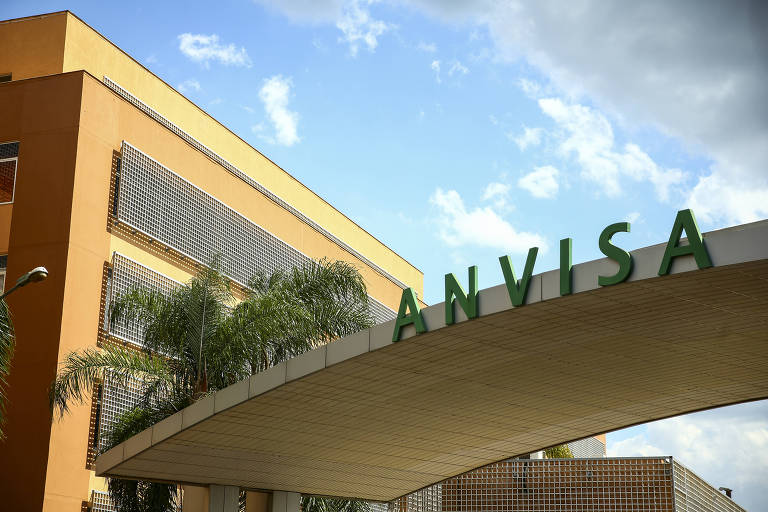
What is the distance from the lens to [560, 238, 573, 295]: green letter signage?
588 inches

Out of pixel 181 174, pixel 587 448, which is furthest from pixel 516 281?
pixel 587 448

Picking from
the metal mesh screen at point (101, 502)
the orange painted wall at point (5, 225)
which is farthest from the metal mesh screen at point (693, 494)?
the orange painted wall at point (5, 225)

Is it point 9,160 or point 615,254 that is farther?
point 9,160

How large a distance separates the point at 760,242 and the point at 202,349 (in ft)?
46.3

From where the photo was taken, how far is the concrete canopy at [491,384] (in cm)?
1529

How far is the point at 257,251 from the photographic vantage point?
36.8 metres

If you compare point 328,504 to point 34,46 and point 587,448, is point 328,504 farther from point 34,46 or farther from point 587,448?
point 587,448

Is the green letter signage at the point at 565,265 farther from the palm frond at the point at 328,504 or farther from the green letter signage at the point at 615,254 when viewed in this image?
the palm frond at the point at 328,504

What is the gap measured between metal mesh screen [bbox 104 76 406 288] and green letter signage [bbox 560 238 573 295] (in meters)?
19.6

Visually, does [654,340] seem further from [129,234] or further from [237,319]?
[129,234]

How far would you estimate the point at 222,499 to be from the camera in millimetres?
23359

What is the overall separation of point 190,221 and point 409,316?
17.5 m

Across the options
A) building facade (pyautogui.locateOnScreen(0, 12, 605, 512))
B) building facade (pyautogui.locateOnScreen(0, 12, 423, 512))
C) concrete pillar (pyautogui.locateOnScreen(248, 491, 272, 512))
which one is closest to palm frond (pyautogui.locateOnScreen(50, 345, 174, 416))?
building facade (pyautogui.locateOnScreen(0, 12, 605, 512))

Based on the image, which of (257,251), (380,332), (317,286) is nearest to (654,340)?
(380,332)
